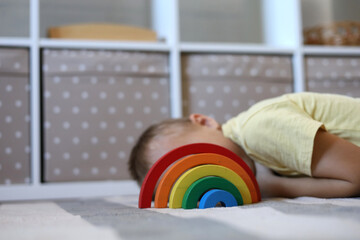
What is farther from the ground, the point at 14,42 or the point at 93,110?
the point at 14,42

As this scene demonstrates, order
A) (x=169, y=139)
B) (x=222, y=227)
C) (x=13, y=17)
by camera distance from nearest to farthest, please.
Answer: (x=222, y=227)
(x=169, y=139)
(x=13, y=17)

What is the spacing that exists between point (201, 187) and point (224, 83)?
1.01 meters

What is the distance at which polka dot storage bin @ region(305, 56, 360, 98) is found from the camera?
1793mm

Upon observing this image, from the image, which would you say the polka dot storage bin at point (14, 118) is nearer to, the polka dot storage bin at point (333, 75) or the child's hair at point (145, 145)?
the child's hair at point (145, 145)

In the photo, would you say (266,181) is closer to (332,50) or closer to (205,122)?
(205,122)

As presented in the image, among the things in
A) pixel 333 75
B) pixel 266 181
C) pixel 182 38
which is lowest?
pixel 266 181

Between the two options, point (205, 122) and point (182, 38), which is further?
point (182, 38)

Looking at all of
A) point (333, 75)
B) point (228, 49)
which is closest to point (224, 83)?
point (228, 49)

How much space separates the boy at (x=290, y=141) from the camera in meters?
0.84

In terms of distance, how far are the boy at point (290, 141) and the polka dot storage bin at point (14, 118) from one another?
2.21 ft

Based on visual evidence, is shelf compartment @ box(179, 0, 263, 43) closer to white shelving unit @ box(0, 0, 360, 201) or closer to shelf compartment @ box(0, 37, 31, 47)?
white shelving unit @ box(0, 0, 360, 201)

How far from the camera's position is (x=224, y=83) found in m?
Result: 1.72

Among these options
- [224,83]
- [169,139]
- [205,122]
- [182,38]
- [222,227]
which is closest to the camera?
[222,227]

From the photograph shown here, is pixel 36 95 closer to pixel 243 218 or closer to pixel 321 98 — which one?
pixel 321 98
